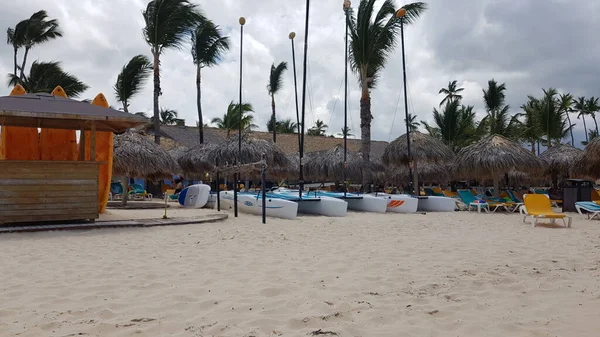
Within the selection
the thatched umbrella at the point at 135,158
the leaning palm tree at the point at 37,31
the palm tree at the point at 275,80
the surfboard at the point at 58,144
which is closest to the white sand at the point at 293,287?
the surfboard at the point at 58,144

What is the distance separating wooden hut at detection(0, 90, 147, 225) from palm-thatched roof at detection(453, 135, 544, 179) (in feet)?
43.9

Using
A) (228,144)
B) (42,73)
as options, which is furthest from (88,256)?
(42,73)

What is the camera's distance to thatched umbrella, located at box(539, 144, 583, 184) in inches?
860

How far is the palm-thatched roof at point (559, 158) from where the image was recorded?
860 inches

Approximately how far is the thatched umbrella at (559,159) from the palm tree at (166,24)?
18.8 m

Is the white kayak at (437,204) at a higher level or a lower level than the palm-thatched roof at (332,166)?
lower

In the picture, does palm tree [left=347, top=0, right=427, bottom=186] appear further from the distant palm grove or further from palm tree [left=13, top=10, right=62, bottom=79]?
palm tree [left=13, top=10, right=62, bottom=79]

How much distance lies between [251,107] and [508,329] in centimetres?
2867

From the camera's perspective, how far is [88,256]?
551 cm

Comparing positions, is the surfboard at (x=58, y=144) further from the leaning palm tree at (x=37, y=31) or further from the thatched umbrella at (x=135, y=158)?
the leaning palm tree at (x=37, y=31)

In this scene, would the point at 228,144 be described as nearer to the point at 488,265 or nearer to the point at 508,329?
the point at 488,265

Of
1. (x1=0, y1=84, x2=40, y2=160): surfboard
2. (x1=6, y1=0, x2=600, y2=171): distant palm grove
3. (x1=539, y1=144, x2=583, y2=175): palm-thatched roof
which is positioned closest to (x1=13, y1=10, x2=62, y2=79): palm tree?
(x1=6, y1=0, x2=600, y2=171): distant palm grove

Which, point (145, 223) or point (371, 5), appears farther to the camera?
point (371, 5)

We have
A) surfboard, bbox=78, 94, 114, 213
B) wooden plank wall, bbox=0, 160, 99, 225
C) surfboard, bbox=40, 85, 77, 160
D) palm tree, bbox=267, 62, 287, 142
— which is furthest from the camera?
palm tree, bbox=267, 62, 287, 142
